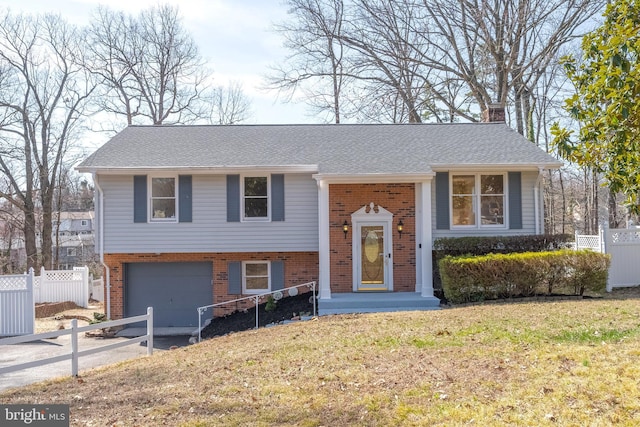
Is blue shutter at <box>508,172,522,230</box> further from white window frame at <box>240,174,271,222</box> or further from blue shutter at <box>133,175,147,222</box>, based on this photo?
blue shutter at <box>133,175,147,222</box>

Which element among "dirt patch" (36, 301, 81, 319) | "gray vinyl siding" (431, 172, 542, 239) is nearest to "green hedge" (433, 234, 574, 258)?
"gray vinyl siding" (431, 172, 542, 239)

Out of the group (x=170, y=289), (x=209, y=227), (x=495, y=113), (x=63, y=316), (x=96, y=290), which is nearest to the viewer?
(x=209, y=227)

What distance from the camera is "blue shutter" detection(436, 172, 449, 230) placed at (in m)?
14.8

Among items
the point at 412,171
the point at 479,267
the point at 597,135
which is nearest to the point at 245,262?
the point at 412,171

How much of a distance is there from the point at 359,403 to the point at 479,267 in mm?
7599

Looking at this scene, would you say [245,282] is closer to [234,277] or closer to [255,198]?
[234,277]

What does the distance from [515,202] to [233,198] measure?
8164mm

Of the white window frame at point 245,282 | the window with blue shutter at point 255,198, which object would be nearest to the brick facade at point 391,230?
the window with blue shutter at point 255,198

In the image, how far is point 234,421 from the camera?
5383 millimetres

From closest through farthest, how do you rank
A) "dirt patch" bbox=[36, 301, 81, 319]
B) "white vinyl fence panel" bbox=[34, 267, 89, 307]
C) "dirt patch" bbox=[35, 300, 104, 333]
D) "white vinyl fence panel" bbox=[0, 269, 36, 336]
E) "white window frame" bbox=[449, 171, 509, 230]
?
"white vinyl fence panel" bbox=[0, 269, 36, 336], "white window frame" bbox=[449, 171, 509, 230], "dirt patch" bbox=[35, 300, 104, 333], "dirt patch" bbox=[36, 301, 81, 319], "white vinyl fence panel" bbox=[34, 267, 89, 307]

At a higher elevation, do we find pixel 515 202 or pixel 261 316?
pixel 515 202

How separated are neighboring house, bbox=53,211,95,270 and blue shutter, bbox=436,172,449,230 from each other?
87.6 ft

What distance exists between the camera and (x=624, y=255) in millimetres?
14484

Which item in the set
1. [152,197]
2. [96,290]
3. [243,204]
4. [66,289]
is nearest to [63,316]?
[66,289]
